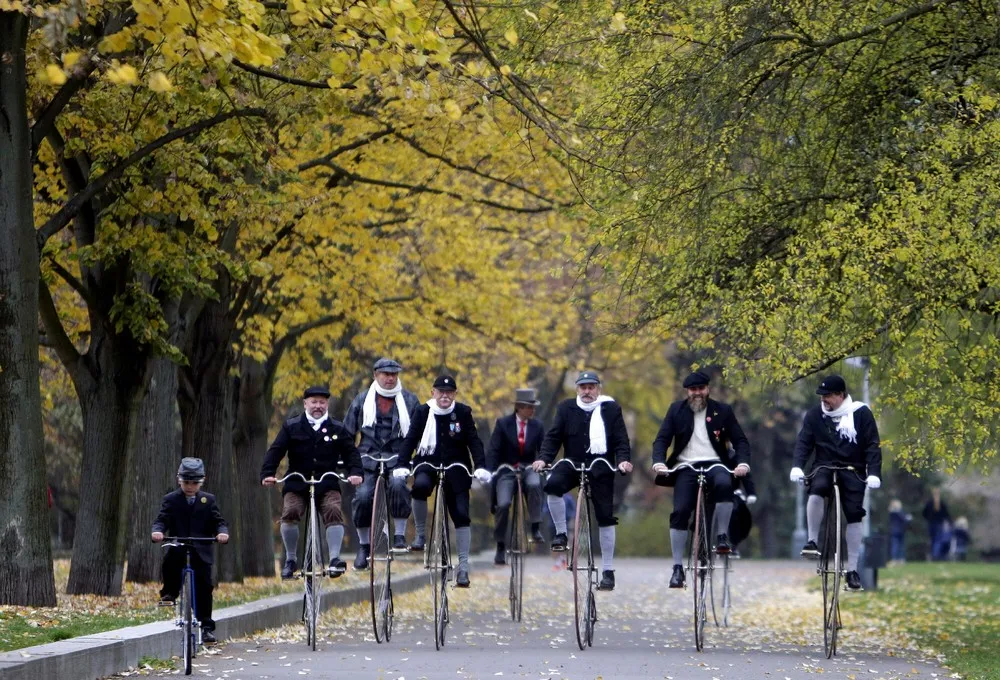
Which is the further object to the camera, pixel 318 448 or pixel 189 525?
pixel 318 448

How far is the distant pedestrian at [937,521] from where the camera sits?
4978 centimetres

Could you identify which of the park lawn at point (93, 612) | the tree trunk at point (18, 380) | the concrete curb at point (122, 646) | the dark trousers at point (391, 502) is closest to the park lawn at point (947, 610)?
the dark trousers at point (391, 502)

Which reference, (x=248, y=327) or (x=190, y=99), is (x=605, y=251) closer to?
(x=190, y=99)

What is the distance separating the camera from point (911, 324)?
16.2 meters

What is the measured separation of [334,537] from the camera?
15.6m

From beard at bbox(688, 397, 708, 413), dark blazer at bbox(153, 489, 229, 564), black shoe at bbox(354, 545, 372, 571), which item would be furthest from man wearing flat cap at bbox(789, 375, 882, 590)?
dark blazer at bbox(153, 489, 229, 564)

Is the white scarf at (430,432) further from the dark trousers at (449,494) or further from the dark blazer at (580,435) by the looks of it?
the dark blazer at (580,435)

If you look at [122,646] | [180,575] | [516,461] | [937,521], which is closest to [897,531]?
[937,521]

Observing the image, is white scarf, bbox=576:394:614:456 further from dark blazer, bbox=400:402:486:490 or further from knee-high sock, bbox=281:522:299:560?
knee-high sock, bbox=281:522:299:560

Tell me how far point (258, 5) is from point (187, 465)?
3.77m

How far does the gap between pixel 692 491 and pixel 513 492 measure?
2450 millimetres

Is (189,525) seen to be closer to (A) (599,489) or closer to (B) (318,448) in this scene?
(B) (318,448)

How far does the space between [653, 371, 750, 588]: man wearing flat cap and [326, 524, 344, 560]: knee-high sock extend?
2776 mm

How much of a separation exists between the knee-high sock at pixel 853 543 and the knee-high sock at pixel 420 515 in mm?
3617
